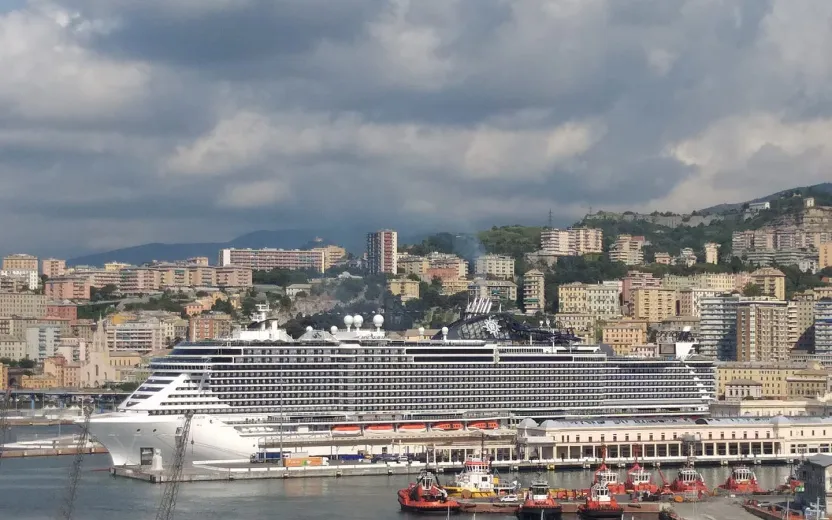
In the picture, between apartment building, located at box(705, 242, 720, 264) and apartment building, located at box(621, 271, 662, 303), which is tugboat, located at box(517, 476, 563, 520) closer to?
apartment building, located at box(621, 271, 662, 303)

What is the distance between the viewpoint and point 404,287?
127000 millimetres

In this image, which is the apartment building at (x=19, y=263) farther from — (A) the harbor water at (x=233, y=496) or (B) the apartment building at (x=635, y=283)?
(A) the harbor water at (x=233, y=496)

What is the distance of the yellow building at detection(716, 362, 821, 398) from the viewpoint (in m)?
82.4

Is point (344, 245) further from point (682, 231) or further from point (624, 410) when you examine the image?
point (624, 410)

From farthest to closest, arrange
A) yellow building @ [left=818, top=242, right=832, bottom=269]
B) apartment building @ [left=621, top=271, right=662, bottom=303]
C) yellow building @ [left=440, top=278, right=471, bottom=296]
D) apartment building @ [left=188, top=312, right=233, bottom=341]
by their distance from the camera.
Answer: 1. yellow building @ [left=818, top=242, right=832, bottom=269]
2. yellow building @ [left=440, top=278, right=471, bottom=296]
3. apartment building @ [left=621, top=271, right=662, bottom=303]
4. apartment building @ [left=188, top=312, right=233, bottom=341]

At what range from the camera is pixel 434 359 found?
5759 centimetres

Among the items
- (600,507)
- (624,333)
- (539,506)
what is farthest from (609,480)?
(624,333)

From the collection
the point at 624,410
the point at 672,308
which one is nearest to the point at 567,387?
the point at 624,410

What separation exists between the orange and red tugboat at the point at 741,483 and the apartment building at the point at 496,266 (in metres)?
83.8

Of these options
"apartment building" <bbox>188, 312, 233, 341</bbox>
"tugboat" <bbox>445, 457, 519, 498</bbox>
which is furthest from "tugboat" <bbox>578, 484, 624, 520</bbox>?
"apartment building" <bbox>188, 312, 233, 341</bbox>

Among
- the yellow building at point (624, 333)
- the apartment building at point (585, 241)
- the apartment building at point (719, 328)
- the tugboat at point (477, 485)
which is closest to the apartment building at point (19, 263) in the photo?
the apartment building at point (585, 241)

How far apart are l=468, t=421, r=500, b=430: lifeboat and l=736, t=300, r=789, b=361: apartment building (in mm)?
42539

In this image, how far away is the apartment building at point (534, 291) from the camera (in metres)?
121

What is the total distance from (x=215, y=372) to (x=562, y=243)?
94.6m
